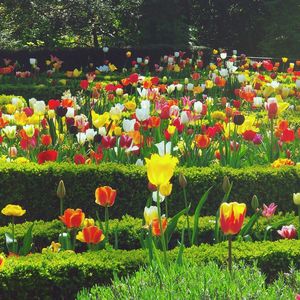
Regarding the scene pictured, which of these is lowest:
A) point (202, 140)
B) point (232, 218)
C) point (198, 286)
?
point (202, 140)

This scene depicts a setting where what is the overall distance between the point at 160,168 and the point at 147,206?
0.96 metres

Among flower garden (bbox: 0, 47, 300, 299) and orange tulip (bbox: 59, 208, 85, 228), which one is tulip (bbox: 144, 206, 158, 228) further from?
orange tulip (bbox: 59, 208, 85, 228)

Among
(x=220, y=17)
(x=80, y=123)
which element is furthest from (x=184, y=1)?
(x=80, y=123)

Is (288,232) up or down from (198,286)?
down

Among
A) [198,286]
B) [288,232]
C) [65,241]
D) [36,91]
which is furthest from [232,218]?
[36,91]

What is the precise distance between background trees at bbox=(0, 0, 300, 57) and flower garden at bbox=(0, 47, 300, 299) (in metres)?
10.8

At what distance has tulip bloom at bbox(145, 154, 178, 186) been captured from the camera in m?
2.89

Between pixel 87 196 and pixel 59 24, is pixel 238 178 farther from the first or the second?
pixel 59 24

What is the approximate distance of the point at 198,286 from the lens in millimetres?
2535

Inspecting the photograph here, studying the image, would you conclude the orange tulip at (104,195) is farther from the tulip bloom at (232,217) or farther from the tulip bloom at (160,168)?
the tulip bloom at (232,217)

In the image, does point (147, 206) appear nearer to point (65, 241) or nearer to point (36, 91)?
point (65, 241)

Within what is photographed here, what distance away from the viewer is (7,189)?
5559 mm

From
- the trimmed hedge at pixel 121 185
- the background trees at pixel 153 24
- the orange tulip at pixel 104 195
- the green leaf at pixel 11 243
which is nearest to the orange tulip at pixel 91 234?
the orange tulip at pixel 104 195

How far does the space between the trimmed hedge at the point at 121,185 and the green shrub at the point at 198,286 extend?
8.63 feet
